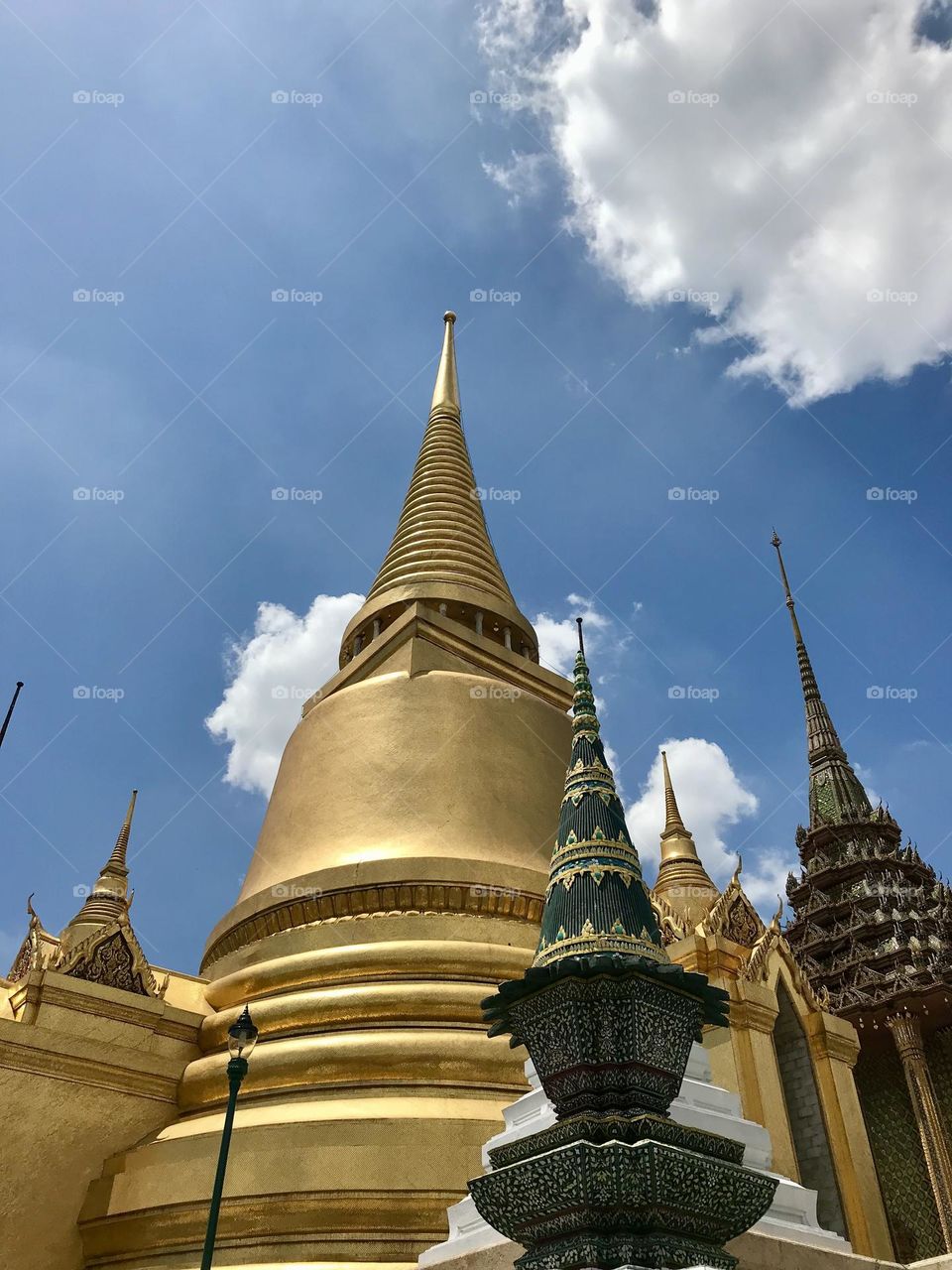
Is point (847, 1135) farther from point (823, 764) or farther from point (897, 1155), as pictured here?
point (823, 764)

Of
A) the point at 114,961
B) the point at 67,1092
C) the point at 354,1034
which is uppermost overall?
the point at 114,961

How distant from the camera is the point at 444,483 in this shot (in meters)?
17.9

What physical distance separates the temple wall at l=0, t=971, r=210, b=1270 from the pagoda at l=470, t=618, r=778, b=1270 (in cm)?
628

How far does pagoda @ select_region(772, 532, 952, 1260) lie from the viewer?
63.7 feet

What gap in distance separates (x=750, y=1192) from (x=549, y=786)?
8.96 metres

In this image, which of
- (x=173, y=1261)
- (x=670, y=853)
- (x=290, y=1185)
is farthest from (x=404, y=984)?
(x=670, y=853)

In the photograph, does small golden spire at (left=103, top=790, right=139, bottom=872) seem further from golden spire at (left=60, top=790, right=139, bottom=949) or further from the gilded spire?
the gilded spire

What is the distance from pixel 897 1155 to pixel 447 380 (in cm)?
1741

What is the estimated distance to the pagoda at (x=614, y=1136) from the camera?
3795mm

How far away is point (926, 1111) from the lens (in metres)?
19.3

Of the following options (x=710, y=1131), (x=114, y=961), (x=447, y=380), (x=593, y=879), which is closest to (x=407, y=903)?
(x=114, y=961)

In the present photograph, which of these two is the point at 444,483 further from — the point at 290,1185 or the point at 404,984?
the point at 290,1185

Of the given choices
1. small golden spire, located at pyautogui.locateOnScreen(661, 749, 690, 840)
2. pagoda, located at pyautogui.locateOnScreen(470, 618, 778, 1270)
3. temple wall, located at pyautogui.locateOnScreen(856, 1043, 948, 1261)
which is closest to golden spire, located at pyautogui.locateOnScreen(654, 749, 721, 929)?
small golden spire, located at pyautogui.locateOnScreen(661, 749, 690, 840)

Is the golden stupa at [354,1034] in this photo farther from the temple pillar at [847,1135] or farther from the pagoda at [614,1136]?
the pagoda at [614,1136]
